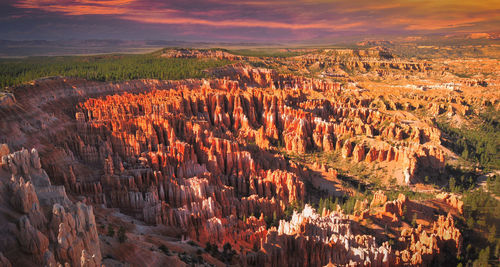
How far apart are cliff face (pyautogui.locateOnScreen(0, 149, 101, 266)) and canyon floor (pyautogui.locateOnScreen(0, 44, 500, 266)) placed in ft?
0.20

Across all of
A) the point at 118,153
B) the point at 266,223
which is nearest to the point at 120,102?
the point at 118,153

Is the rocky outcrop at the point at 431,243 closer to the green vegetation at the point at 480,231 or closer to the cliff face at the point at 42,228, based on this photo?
the green vegetation at the point at 480,231

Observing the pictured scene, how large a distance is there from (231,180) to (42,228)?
2820cm

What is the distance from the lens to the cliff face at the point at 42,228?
12375mm

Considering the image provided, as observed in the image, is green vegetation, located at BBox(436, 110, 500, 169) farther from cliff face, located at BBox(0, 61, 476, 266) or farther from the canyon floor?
cliff face, located at BBox(0, 61, 476, 266)

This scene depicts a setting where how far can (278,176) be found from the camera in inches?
1582

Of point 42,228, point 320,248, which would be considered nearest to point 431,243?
point 320,248

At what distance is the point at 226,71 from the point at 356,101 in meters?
39.6

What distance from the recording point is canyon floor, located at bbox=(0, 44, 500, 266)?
56.6 ft

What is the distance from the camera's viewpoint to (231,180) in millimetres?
40938

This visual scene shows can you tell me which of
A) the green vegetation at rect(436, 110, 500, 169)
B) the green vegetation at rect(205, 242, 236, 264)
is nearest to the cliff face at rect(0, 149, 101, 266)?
the green vegetation at rect(205, 242, 236, 264)

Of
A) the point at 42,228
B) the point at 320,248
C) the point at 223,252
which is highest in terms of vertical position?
the point at 42,228

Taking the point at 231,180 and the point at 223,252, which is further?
the point at 231,180

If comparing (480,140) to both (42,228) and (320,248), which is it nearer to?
(320,248)
